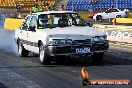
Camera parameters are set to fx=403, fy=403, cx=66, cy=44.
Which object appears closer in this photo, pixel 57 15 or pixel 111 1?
pixel 57 15

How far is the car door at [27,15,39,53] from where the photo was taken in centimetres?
1259

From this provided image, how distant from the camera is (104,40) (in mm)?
11641

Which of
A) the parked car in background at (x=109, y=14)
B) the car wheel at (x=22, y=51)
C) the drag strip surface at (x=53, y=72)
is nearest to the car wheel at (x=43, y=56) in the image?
the drag strip surface at (x=53, y=72)

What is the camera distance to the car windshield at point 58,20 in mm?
12500

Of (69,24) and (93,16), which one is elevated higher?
(69,24)

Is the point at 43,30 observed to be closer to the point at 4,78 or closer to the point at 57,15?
the point at 57,15

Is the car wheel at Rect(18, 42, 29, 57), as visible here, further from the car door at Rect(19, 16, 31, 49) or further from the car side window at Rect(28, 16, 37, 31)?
the car side window at Rect(28, 16, 37, 31)

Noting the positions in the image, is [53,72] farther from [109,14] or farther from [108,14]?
[108,14]

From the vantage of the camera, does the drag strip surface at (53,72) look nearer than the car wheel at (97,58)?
Yes

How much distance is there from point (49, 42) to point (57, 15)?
69.5 inches

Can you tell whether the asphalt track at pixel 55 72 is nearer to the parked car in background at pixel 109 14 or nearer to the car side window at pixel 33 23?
Answer: the car side window at pixel 33 23

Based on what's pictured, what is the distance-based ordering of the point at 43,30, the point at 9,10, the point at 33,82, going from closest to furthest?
the point at 33,82 < the point at 43,30 < the point at 9,10

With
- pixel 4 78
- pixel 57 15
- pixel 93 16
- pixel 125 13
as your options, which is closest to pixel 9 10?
pixel 93 16

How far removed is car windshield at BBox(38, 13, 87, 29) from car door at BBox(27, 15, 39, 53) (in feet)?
0.89
